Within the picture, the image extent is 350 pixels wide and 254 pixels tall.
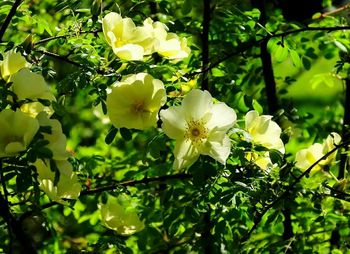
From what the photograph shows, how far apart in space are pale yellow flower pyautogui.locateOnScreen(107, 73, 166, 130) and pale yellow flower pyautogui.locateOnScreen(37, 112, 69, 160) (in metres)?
0.19

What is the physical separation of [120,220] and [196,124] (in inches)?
24.8

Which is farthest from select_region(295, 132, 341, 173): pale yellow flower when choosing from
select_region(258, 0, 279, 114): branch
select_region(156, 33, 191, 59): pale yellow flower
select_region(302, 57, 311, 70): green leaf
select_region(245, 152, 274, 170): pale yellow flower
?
select_region(302, 57, 311, 70): green leaf

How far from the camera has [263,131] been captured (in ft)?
5.45

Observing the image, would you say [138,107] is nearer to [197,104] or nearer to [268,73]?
[197,104]

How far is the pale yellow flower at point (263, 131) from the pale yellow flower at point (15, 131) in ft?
1.80

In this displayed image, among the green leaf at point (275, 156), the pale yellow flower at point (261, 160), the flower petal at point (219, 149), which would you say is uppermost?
the flower petal at point (219, 149)

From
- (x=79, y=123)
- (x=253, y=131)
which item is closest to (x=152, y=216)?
(x=253, y=131)

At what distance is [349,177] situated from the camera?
6.34 ft

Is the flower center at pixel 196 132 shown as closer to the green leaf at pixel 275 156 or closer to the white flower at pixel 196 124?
the white flower at pixel 196 124

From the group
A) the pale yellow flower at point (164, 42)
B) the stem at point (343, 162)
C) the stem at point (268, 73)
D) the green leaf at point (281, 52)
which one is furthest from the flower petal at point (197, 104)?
the stem at point (268, 73)

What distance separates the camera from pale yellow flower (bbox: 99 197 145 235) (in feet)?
6.72

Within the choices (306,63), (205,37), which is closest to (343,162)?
(306,63)

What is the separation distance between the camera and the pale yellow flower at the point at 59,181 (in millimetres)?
1411

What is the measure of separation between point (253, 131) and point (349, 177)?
1.38ft
